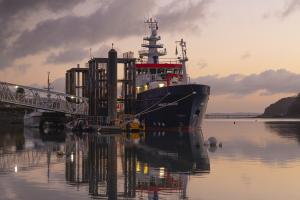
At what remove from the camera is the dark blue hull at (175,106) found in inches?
2800

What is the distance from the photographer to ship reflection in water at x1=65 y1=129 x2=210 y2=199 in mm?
19625

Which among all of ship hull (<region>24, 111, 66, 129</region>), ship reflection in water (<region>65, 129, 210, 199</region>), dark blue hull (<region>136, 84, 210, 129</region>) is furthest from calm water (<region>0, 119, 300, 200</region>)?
ship hull (<region>24, 111, 66, 129</region>)

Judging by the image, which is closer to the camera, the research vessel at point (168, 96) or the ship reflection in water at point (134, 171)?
the ship reflection in water at point (134, 171)

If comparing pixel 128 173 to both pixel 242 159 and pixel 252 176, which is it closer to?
pixel 252 176

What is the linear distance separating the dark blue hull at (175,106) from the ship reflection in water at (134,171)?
3290cm

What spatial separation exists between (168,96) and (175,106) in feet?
5.59

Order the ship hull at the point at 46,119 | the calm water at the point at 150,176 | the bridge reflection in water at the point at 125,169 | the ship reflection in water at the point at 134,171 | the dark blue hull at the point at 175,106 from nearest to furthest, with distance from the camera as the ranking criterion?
the calm water at the point at 150,176 < the ship reflection in water at the point at 134,171 < the bridge reflection in water at the point at 125,169 < the dark blue hull at the point at 175,106 < the ship hull at the point at 46,119

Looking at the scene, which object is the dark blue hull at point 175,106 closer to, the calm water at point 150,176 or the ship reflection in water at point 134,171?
the ship reflection in water at point 134,171

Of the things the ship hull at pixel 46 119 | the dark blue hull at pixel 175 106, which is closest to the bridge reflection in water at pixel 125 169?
the dark blue hull at pixel 175 106

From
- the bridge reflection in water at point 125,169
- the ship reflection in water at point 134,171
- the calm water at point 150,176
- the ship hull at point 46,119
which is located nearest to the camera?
the calm water at point 150,176

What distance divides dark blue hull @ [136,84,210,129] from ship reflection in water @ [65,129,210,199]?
32896mm

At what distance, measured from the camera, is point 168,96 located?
7144cm

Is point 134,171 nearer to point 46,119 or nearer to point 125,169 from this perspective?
point 125,169

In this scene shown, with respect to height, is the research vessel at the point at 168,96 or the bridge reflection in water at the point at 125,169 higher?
the research vessel at the point at 168,96
